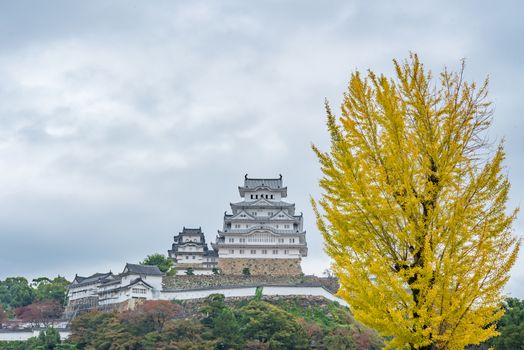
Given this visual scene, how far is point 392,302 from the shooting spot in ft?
27.8

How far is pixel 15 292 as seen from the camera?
6531cm

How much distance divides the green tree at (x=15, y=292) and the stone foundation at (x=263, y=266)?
2246 centimetres

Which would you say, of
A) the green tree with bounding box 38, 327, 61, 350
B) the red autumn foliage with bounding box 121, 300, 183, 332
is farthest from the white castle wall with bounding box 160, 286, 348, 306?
the green tree with bounding box 38, 327, 61, 350

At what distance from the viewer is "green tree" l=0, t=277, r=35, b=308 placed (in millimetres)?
59909

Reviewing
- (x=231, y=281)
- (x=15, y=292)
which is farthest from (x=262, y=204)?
(x=15, y=292)

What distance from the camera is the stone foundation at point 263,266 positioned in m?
56.2

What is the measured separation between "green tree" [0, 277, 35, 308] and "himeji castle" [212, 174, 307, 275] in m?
22.3

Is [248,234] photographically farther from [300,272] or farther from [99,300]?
[99,300]

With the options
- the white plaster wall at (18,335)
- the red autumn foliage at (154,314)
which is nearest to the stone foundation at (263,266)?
the red autumn foliage at (154,314)

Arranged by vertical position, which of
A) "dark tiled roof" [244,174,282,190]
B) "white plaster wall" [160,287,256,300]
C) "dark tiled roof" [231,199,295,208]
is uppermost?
"dark tiled roof" [244,174,282,190]

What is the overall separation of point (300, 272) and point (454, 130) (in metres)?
48.8

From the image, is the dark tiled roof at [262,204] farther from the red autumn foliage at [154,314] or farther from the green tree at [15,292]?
the green tree at [15,292]

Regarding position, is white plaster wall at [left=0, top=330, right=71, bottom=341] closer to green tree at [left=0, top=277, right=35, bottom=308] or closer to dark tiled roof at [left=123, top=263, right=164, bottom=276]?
dark tiled roof at [left=123, top=263, right=164, bottom=276]

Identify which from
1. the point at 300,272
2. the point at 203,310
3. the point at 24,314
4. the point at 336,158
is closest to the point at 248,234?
the point at 300,272
